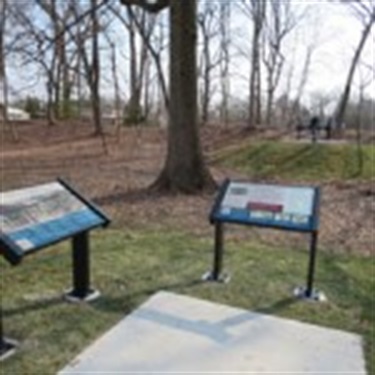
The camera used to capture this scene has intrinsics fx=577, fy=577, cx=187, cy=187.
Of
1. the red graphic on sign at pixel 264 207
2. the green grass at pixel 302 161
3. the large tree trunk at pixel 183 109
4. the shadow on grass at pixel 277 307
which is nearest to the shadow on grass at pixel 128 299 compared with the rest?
the shadow on grass at pixel 277 307

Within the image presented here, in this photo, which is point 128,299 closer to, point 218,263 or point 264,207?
point 218,263

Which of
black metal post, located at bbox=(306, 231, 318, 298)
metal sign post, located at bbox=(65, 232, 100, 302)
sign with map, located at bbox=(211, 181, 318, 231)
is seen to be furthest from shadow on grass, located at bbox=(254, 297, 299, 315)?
metal sign post, located at bbox=(65, 232, 100, 302)

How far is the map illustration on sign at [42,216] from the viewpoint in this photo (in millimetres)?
3824

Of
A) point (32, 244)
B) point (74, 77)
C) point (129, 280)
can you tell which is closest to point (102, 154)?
point (129, 280)

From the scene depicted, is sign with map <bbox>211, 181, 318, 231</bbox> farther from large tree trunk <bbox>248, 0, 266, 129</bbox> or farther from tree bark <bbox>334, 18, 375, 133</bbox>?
large tree trunk <bbox>248, 0, 266, 129</bbox>

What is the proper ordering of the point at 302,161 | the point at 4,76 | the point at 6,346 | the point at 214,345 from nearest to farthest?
the point at 6,346
the point at 214,345
the point at 302,161
the point at 4,76

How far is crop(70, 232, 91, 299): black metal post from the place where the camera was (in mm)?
4535

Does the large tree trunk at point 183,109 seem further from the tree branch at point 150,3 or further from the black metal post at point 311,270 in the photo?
the black metal post at point 311,270

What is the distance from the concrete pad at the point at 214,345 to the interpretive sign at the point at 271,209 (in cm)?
74

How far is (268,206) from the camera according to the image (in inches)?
193

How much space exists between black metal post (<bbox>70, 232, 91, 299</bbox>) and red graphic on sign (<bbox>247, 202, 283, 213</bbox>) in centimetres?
141

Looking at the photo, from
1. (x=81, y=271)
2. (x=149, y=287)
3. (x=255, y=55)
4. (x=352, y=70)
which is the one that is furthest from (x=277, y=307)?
(x=255, y=55)

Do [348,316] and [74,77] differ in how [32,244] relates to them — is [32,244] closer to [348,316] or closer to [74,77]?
[348,316]

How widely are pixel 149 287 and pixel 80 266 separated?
26.8 inches
